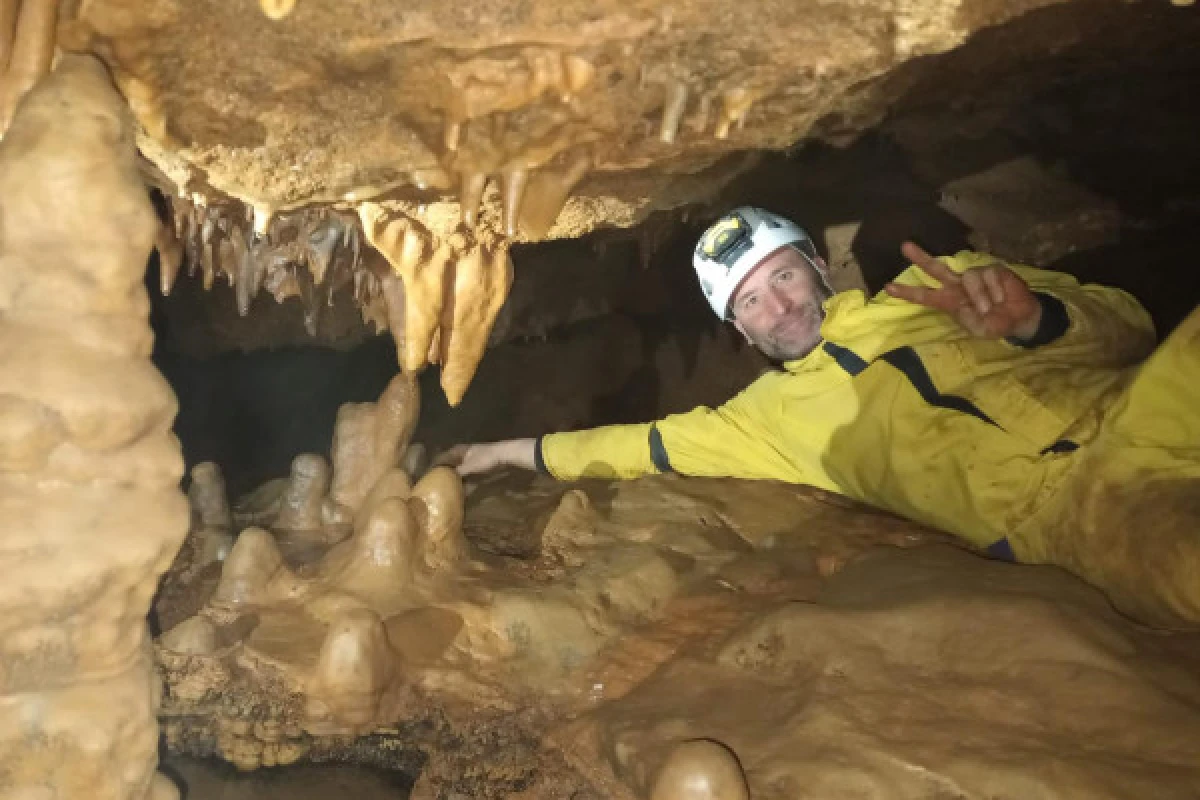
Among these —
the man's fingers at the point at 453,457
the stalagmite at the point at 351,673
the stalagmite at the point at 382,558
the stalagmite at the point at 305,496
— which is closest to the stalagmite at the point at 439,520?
the stalagmite at the point at 382,558

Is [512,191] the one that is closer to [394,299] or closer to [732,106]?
[732,106]

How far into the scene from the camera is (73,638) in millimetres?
1871

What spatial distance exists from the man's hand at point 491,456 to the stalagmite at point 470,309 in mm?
297

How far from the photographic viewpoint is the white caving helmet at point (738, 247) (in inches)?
135

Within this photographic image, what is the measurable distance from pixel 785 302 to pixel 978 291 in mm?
824

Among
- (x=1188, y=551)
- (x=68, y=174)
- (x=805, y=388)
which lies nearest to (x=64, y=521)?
(x=68, y=174)

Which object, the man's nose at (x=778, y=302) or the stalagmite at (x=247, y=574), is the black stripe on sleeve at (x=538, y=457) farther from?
the stalagmite at (x=247, y=574)

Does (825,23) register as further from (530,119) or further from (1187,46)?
(1187,46)

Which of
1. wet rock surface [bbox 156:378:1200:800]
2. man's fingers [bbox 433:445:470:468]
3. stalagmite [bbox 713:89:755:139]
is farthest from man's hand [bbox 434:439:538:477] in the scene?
stalagmite [bbox 713:89:755:139]

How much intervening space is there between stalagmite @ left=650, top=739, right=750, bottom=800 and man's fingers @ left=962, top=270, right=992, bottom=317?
1.62 m

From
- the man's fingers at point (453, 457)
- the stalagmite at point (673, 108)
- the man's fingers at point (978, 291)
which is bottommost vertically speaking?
the man's fingers at point (453, 457)

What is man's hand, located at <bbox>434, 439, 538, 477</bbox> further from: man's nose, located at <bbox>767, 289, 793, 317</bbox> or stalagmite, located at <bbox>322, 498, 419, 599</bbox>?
man's nose, located at <bbox>767, 289, 793, 317</bbox>

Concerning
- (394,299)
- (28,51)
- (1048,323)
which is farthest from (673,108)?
(394,299)

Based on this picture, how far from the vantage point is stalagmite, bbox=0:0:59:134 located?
6.07ft
